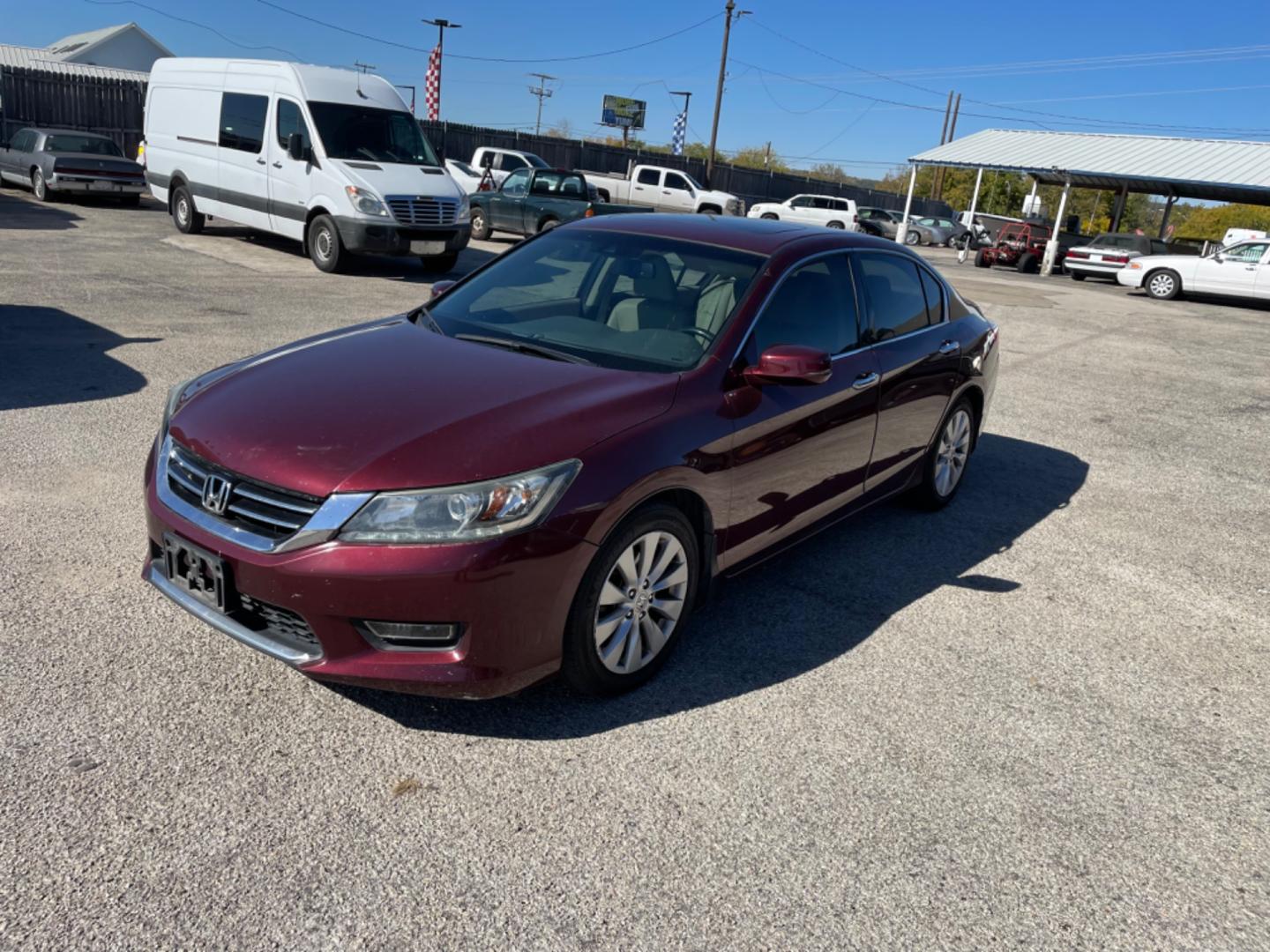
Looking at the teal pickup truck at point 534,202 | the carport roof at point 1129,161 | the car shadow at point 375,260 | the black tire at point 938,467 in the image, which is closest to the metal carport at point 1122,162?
the carport roof at point 1129,161

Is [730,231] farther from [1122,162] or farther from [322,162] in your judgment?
[1122,162]

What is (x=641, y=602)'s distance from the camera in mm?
3424

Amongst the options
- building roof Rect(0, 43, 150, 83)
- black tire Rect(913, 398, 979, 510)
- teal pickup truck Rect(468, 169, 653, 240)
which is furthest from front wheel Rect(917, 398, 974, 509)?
building roof Rect(0, 43, 150, 83)

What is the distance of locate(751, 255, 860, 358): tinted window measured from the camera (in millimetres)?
4078

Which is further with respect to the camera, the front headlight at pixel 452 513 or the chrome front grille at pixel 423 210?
the chrome front grille at pixel 423 210

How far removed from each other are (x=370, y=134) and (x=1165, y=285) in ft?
63.5

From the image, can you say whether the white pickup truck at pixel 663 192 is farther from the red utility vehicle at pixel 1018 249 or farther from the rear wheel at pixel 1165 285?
the rear wheel at pixel 1165 285

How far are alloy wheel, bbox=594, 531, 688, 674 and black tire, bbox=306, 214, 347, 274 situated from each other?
11028mm

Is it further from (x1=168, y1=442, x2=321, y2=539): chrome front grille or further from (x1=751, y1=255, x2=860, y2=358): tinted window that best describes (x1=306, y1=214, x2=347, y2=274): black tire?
(x1=168, y1=442, x2=321, y2=539): chrome front grille

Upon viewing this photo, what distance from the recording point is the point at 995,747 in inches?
134

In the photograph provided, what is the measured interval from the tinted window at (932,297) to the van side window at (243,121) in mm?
11299

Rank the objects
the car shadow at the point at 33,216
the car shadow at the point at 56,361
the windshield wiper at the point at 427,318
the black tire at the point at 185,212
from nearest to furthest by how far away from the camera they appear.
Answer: the windshield wiper at the point at 427,318 → the car shadow at the point at 56,361 → the car shadow at the point at 33,216 → the black tire at the point at 185,212

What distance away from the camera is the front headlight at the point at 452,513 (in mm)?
2891

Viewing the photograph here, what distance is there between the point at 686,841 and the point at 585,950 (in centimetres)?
50
